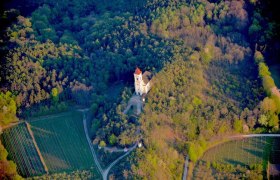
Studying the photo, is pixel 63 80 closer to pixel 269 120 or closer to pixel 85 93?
pixel 85 93

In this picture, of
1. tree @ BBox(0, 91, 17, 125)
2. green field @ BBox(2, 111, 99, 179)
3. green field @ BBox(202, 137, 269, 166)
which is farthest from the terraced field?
green field @ BBox(202, 137, 269, 166)

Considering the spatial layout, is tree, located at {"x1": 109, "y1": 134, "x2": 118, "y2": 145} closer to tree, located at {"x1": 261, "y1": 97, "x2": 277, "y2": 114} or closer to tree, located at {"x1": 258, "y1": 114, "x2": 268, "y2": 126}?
tree, located at {"x1": 258, "y1": 114, "x2": 268, "y2": 126}

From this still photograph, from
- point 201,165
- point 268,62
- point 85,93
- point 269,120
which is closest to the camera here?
point 201,165

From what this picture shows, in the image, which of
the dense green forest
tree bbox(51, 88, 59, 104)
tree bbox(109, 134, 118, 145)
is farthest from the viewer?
tree bbox(51, 88, 59, 104)

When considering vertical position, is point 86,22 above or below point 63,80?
above

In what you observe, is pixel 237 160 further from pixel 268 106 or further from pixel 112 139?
pixel 112 139

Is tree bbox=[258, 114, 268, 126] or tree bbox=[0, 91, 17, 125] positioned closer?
tree bbox=[258, 114, 268, 126]

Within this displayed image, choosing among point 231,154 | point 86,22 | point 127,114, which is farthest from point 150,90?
point 86,22

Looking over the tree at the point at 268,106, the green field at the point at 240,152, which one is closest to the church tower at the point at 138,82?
the green field at the point at 240,152
